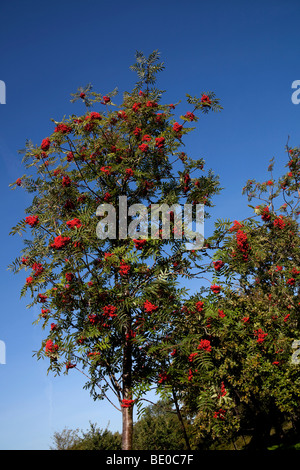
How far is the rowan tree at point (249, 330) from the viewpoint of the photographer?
6367mm

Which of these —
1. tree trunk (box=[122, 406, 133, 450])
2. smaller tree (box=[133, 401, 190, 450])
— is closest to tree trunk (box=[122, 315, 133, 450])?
tree trunk (box=[122, 406, 133, 450])

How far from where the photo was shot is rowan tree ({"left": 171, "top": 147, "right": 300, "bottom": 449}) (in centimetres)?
637

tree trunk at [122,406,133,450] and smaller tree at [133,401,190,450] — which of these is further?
smaller tree at [133,401,190,450]

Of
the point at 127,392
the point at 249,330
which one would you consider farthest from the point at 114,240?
the point at 249,330

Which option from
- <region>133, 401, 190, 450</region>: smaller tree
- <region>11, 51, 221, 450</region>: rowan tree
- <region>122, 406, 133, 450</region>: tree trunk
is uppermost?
<region>11, 51, 221, 450</region>: rowan tree

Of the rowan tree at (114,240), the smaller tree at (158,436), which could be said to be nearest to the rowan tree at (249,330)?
the rowan tree at (114,240)

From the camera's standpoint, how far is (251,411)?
25547 millimetres

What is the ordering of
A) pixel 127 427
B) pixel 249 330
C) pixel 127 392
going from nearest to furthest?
pixel 127 427 < pixel 127 392 < pixel 249 330

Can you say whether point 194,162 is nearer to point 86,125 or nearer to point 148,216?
point 148,216

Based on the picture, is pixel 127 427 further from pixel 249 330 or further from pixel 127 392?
pixel 249 330

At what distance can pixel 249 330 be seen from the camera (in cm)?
1781

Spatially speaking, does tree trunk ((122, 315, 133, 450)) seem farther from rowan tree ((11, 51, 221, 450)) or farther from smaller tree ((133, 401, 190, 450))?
smaller tree ((133, 401, 190, 450))

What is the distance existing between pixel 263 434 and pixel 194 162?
91.1 feet

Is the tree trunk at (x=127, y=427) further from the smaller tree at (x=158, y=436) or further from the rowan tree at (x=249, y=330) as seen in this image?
the smaller tree at (x=158, y=436)
